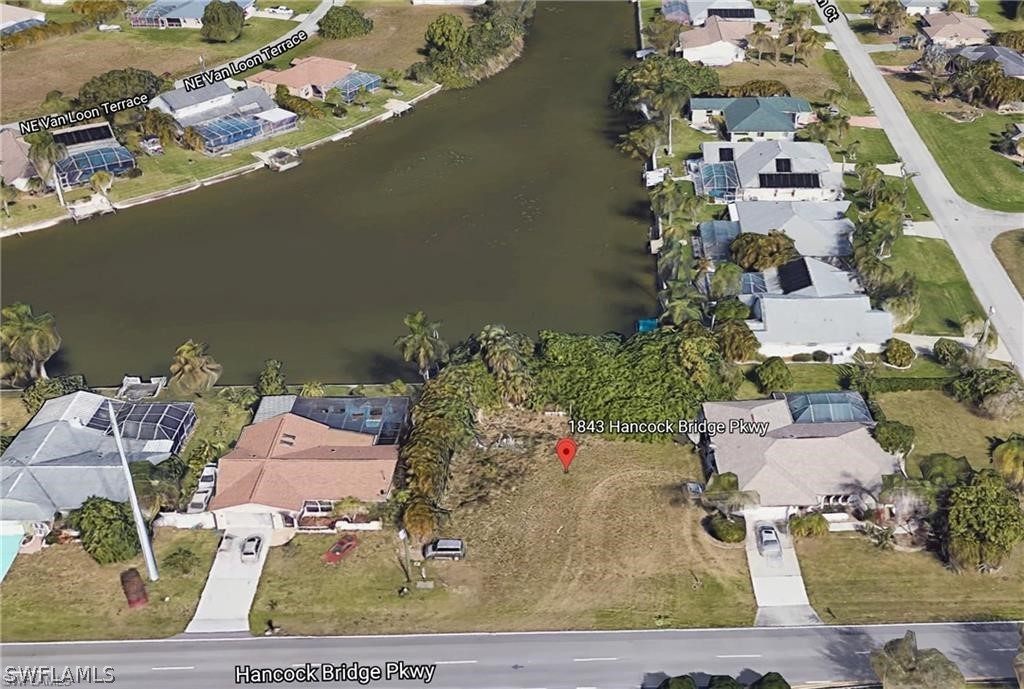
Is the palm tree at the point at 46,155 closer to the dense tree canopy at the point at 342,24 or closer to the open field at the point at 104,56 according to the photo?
the open field at the point at 104,56

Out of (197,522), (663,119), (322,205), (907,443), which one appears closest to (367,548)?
(197,522)

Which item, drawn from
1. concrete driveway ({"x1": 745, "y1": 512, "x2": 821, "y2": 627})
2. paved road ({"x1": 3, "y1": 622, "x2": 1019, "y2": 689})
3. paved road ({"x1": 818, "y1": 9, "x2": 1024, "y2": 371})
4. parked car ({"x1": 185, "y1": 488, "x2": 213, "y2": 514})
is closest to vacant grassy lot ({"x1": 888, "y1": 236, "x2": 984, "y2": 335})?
paved road ({"x1": 818, "y1": 9, "x2": 1024, "y2": 371})

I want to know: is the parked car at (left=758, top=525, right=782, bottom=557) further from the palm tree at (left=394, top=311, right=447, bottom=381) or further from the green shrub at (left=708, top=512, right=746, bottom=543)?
the palm tree at (left=394, top=311, right=447, bottom=381)

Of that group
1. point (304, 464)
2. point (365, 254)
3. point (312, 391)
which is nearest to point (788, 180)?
point (365, 254)

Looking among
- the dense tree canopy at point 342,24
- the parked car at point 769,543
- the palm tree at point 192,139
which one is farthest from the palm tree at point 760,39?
the parked car at point 769,543

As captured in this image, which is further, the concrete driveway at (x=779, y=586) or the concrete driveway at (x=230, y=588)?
the concrete driveway at (x=230, y=588)

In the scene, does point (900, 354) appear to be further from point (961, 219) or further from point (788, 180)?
point (788, 180)

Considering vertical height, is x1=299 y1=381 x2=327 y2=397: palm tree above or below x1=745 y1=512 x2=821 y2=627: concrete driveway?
above
